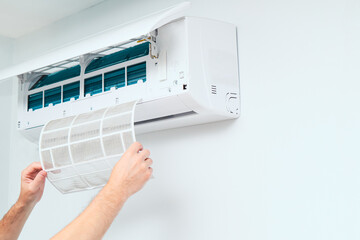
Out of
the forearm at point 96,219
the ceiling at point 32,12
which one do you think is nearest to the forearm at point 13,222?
the forearm at point 96,219

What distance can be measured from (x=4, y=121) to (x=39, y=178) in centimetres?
83

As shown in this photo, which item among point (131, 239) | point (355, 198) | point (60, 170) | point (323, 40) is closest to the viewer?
point (355, 198)

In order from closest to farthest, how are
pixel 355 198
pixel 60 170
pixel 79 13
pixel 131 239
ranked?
pixel 355 198
pixel 60 170
pixel 131 239
pixel 79 13

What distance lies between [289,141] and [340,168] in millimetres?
164

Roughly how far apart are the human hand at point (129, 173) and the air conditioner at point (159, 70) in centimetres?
23

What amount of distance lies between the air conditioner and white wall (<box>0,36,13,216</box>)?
60cm

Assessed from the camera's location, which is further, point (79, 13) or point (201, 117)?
point (79, 13)

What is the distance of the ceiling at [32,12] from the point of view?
1961 mm

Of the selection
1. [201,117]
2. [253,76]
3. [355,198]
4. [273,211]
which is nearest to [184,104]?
[201,117]

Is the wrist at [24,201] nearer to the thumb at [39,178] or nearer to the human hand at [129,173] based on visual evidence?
the thumb at [39,178]

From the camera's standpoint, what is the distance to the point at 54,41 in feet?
7.02

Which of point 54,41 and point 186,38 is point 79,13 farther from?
point 186,38

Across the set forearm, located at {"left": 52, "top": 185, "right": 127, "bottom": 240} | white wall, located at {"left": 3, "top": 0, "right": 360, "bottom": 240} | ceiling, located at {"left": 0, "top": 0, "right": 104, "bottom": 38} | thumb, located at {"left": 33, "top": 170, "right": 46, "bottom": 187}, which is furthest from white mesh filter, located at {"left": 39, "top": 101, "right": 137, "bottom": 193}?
ceiling, located at {"left": 0, "top": 0, "right": 104, "bottom": 38}

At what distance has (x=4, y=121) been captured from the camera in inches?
87.9
